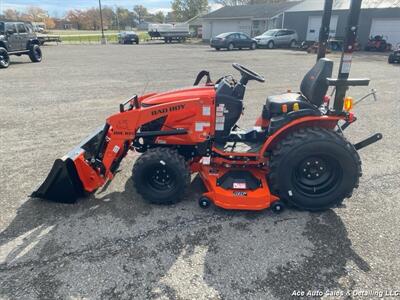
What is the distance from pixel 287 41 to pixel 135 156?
87.8ft

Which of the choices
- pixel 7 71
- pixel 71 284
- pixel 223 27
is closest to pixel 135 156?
pixel 71 284

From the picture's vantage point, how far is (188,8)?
63625mm

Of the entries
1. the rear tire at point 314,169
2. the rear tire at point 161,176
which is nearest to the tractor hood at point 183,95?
the rear tire at point 161,176

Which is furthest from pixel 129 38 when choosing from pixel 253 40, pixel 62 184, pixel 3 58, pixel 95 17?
pixel 95 17

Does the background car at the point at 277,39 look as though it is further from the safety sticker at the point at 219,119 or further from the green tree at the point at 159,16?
the green tree at the point at 159,16

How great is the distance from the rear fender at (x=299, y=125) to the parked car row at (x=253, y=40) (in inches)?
912

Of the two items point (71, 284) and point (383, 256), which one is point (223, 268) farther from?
point (383, 256)

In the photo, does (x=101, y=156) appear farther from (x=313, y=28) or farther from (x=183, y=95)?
(x=313, y=28)

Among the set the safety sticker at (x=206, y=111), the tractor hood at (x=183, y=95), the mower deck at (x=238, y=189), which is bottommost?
the mower deck at (x=238, y=189)

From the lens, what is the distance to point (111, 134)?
347cm

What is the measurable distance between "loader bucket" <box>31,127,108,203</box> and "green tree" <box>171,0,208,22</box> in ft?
216

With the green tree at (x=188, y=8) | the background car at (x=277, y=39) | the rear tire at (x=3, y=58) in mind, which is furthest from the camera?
the green tree at (x=188, y=8)

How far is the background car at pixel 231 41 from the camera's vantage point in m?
25.0

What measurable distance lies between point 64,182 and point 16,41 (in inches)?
567
